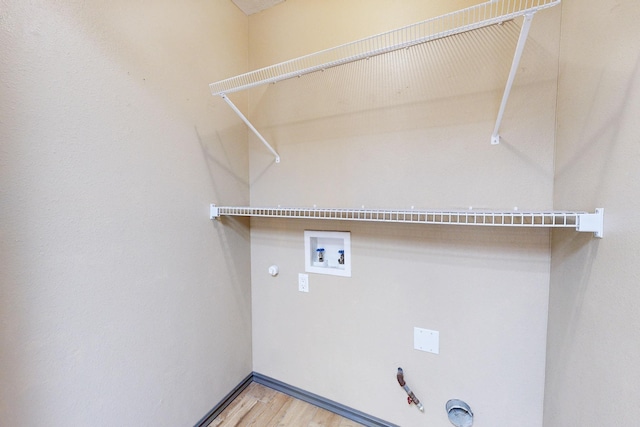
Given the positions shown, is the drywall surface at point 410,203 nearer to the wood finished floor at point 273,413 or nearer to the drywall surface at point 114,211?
the wood finished floor at point 273,413

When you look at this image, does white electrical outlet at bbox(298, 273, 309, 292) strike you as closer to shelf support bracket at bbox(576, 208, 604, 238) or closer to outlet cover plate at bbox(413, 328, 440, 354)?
outlet cover plate at bbox(413, 328, 440, 354)

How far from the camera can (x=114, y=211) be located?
107cm

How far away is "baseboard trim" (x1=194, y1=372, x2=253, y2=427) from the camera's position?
151 cm

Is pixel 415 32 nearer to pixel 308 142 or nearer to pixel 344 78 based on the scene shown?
pixel 344 78

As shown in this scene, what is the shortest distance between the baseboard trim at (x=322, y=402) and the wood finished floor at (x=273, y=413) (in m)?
0.02

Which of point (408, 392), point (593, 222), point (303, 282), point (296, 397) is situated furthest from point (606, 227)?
point (296, 397)

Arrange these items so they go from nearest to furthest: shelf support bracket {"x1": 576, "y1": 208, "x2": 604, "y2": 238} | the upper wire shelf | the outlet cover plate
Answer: shelf support bracket {"x1": 576, "y1": 208, "x2": 604, "y2": 238}, the upper wire shelf, the outlet cover plate

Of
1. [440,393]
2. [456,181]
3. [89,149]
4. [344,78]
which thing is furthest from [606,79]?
[89,149]

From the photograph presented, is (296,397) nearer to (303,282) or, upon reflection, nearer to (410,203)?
(303,282)

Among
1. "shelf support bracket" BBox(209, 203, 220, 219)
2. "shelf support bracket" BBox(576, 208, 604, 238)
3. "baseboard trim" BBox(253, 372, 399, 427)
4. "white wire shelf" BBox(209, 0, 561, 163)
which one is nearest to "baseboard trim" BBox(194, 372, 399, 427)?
"baseboard trim" BBox(253, 372, 399, 427)

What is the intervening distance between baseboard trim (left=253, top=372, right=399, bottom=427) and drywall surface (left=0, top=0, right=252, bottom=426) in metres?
0.35

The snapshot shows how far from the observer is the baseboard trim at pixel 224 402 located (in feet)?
4.96

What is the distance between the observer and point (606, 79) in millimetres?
754

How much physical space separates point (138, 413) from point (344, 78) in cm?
197
